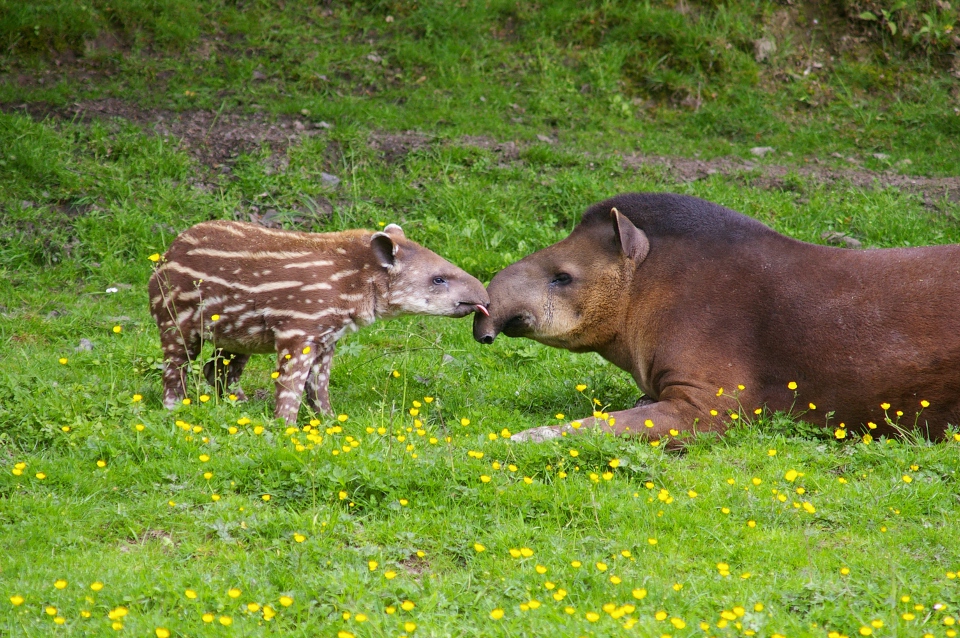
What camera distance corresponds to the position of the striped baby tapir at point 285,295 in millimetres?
7934

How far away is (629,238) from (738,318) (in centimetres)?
114

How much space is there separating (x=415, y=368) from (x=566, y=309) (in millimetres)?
1569

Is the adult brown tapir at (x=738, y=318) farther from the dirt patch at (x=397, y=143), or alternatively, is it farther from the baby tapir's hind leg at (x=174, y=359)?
the dirt patch at (x=397, y=143)

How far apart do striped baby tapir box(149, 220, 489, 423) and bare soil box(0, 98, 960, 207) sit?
5068 millimetres

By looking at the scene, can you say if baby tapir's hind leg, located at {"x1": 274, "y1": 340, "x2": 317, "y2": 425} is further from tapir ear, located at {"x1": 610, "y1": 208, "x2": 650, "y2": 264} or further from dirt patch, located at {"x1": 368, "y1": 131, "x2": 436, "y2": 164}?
dirt patch, located at {"x1": 368, "y1": 131, "x2": 436, "y2": 164}

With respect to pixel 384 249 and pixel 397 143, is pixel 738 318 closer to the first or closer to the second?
pixel 384 249

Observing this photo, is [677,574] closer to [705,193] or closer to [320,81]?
[705,193]

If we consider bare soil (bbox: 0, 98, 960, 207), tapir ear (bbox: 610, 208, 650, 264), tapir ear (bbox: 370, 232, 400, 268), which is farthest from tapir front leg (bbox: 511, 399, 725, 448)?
bare soil (bbox: 0, 98, 960, 207)

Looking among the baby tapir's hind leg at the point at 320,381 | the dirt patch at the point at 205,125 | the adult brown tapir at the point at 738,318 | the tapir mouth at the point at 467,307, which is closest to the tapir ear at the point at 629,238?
the adult brown tapir at the point at 738,318

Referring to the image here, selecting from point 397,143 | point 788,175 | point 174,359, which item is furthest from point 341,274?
point 788,175

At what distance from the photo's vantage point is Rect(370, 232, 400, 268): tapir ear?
27.2ft

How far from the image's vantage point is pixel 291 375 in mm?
7797

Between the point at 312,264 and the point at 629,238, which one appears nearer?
the point at 312,264

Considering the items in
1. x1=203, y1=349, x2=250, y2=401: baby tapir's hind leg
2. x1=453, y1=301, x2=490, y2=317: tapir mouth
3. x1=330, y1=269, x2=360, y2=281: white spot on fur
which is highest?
x1=330, y1=269, x2=360, y2=281: white spot on fur
